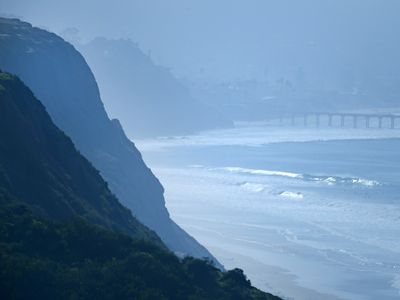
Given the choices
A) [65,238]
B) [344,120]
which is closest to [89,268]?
[65,238]

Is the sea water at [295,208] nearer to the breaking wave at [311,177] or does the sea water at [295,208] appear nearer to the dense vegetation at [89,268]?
the breaking wave at [311,177]

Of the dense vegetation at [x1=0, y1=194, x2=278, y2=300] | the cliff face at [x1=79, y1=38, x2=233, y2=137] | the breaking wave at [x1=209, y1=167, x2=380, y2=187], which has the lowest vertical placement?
the dense vegetation at [x1=0, y1=194, x2=278, y2=300]

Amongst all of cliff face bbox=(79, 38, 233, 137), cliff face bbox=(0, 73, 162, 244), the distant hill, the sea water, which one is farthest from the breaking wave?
the distant hill

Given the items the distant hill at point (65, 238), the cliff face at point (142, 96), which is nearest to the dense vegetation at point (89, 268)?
the distant hill at point (65, 238)

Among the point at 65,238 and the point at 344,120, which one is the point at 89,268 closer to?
the point at 65,238

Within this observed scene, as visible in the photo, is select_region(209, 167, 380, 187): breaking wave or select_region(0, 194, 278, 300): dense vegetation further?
select_region(209, 167, 380, 187): breaking wave

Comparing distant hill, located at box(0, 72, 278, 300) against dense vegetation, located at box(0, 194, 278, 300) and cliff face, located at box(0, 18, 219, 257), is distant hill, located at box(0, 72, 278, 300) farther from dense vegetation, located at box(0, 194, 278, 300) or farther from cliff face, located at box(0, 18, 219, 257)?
cliff face, located at box(0, 18, 219, 257)
